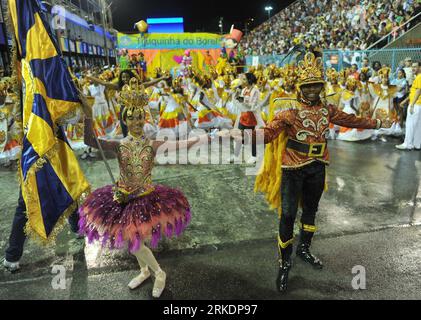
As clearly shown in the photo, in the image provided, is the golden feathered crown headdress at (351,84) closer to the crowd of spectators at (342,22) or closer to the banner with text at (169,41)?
the crowd of spectators at (342,22)

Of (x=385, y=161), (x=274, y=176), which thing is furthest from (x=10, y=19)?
(x=385, y=161)

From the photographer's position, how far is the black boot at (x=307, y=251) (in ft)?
11.8

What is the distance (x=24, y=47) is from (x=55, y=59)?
0.91ft

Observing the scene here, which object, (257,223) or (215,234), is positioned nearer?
(215,234)

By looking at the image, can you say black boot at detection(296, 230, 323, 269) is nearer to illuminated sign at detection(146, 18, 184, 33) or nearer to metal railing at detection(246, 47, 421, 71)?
metal railing at detection(246, 47, 421, 71)

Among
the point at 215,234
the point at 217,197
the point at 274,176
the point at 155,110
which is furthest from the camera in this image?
the point at 155,110

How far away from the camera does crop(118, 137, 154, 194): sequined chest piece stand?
3051 millimetres

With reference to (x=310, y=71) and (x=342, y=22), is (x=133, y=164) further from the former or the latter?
(x=342, y=22)

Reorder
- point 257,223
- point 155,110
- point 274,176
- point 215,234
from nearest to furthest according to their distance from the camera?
point 274,176 → point 215,234 → point 257,223 → point 155,110

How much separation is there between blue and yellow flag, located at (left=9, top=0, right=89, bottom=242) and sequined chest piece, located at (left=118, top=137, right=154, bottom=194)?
31.1 inches

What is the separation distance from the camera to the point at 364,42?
15.8 metres

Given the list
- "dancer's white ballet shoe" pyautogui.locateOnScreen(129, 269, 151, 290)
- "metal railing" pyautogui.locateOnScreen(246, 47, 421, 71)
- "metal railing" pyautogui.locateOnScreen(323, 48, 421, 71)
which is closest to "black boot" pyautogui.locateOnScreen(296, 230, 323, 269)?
"dancer's white ballet shoe" pyautogui.locateOnScreen(129, 269, 151, 290)

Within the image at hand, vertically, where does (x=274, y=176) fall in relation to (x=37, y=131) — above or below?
below
